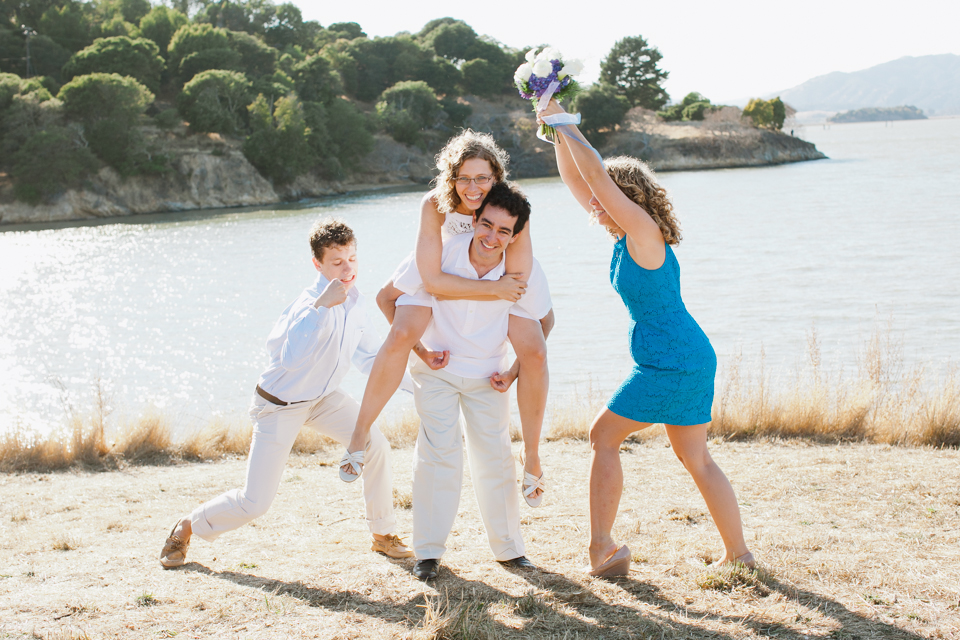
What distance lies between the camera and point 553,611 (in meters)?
3.58

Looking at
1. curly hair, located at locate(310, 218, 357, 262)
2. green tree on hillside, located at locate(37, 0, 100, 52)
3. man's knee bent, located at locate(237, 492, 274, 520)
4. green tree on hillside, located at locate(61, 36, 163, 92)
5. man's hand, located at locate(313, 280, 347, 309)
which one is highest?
green tree on hillside, located at locate(37, 0, 100, 52)

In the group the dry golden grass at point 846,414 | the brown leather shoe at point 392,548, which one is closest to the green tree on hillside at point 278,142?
the dry golden grass at point 846,414

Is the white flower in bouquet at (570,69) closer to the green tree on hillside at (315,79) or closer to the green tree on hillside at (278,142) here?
the green tree on hillside at (278,142)

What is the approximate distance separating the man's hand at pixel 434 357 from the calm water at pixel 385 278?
5641 millimetres

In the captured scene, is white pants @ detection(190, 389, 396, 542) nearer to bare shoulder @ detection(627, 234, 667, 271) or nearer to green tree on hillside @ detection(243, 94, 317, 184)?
bare shoulder @ detection(627, 234, 667, 271)

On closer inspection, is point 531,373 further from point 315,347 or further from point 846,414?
point 846,414

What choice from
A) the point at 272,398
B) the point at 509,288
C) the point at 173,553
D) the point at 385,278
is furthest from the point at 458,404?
the point at 385,278

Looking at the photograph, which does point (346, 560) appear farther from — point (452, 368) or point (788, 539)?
point (788, 539)

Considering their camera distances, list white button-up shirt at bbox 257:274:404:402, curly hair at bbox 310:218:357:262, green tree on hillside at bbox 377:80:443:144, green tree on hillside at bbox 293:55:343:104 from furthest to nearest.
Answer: green tree on hillside at bbox 377:80:443:144, green tree on hillside at bbox 293:55:343:104, curly hair at bbox 310:218:357:262, white button-up shirt at bbox 257:274:404:402

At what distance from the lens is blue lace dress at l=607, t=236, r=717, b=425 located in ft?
12.2

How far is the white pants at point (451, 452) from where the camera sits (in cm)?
401

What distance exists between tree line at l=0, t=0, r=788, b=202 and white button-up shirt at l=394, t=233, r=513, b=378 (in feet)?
173

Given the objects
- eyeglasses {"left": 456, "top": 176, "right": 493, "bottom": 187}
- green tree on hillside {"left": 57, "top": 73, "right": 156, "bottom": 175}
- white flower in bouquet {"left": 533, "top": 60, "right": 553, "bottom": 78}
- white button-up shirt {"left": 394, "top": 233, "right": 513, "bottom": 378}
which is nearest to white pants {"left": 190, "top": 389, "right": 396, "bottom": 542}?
white button-up shirt {"left": 394, "top": 233, "right": 513, "bottom": 378}

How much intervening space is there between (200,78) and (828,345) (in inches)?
2224
